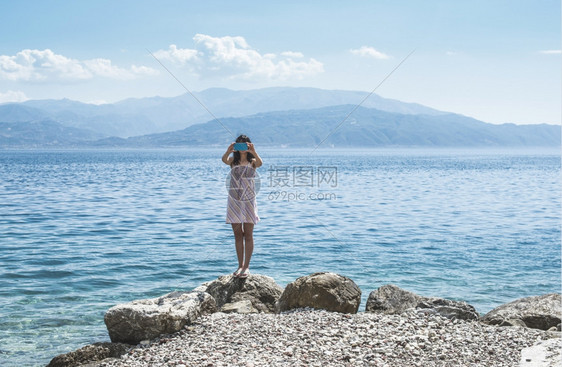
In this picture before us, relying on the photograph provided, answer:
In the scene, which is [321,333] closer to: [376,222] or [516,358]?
[516,358]

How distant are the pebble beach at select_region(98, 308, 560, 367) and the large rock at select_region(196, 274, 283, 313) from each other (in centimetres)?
109

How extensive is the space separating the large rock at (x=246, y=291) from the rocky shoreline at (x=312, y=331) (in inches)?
0.8

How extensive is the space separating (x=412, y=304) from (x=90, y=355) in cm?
586

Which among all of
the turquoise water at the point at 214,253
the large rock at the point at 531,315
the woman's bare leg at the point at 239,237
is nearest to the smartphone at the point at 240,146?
the woman's bare leg at the point at 239,237

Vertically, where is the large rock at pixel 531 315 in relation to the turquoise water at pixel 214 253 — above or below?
above

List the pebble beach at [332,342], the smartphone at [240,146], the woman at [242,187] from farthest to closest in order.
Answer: the woman at [242,187] < the smartphone at [240,146] < the pebble beach at [332,342]

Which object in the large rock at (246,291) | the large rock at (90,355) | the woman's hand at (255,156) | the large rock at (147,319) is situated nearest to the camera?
the large rock at (90,355)

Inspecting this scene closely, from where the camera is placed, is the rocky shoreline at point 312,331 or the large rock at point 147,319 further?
the large rock at point 147,319

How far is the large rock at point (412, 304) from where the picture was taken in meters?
9.41

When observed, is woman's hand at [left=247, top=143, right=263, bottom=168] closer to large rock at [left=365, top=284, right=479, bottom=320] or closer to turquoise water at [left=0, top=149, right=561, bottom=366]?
large rock at [left=365, top=284, right=479, bottom=320]

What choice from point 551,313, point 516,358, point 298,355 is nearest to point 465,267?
point 551,313

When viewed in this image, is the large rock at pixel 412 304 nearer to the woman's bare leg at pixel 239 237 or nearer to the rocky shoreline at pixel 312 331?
the rocky shoreline at pixel 312 331

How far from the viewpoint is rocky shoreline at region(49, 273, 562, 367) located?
24.4ft

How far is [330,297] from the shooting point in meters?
9.68
